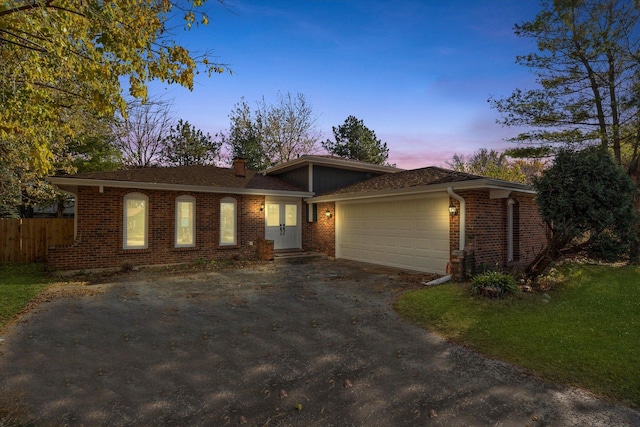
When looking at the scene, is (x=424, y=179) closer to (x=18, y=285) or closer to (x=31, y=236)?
(x=18, y=285)

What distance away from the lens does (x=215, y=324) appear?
550cm

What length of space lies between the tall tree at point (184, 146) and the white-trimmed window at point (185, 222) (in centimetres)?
1726

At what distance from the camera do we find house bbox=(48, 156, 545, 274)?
9.38 meters

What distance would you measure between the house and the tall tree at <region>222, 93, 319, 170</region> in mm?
14488

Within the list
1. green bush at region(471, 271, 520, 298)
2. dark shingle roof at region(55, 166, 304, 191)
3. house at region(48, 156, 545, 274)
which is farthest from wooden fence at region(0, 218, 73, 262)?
green bush at region(471, 271, 520, 298)

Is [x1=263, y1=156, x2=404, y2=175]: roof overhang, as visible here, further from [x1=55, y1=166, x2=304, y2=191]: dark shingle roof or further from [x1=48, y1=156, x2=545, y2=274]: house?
[x1=55, y1=166, x2=304, y2=191]: dark shingle roof

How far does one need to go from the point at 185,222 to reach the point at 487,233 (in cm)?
987

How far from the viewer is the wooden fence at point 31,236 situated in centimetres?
1230

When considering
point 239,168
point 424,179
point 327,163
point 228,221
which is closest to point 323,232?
point 327,163

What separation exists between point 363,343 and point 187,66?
5.06m

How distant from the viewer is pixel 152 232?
36.8 ft

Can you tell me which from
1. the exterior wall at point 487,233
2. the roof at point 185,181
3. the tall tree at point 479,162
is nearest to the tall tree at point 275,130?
the roof at point 185,181

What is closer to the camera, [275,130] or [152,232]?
[152,232]

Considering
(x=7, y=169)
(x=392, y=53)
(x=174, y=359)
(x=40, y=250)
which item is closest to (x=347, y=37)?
(x=392, y=53)
